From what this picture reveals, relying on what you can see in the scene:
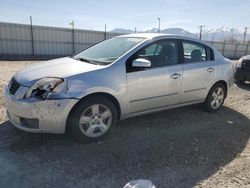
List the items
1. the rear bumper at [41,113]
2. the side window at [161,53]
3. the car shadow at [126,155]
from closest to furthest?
the car shadow at [126,155]
the rear bumper at [41,113]
the side window at [161,53]

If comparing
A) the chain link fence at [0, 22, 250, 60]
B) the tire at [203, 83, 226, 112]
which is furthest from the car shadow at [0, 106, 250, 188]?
the chain link fence at [0, 22, 250, 60]

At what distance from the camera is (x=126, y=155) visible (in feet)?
11.2

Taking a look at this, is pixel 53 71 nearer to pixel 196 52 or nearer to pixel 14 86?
pixel 14 86

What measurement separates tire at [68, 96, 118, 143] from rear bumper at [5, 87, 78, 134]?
135 mm

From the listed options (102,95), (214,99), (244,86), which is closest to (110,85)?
(102,95)

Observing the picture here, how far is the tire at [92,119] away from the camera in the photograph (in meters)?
3.49

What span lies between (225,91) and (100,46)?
Result: 9.62 ft

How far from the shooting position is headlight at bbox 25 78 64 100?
328 cm

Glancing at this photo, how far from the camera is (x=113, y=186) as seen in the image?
108 inches

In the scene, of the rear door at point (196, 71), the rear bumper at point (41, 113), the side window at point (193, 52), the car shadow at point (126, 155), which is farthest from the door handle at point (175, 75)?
the rear bumper at point (41, 113)

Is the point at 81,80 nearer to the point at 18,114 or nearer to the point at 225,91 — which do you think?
the point at 18,114

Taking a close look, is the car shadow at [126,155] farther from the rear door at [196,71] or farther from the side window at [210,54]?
the side window at [210,54]

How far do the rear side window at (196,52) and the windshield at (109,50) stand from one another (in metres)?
0.98

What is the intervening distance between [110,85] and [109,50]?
37.5 inches
